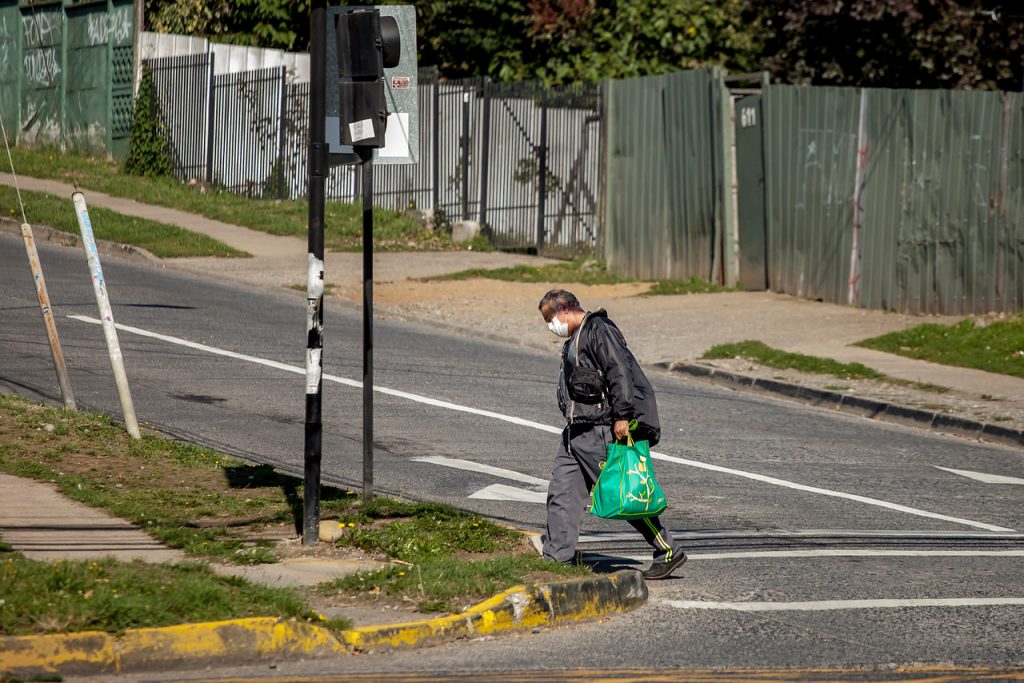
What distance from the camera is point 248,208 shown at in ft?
86.1

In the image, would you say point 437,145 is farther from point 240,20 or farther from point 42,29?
point 42,29

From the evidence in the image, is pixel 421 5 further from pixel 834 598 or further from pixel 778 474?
pixel 834 598

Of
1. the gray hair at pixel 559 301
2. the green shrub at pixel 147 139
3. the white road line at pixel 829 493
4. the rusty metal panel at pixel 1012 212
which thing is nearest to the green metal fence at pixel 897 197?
the rusty metal panel at pixel 1012 212

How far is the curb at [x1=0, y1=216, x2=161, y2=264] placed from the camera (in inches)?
834

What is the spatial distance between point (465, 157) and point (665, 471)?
14.9 meters

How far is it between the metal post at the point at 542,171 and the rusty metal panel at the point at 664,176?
1611mm

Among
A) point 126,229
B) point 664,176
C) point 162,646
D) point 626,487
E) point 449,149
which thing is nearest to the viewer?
point 162,646

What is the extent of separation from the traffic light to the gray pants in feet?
6.51

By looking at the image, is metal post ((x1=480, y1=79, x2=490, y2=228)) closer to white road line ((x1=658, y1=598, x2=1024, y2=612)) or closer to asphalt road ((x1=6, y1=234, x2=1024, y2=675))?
asphalt road ((x1=6, y1=234, x2=1024, y2=675))

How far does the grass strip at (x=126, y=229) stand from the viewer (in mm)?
21703

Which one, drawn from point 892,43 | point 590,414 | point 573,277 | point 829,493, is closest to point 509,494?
point 590,414

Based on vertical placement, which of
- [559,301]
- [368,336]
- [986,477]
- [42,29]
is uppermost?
[42,29]

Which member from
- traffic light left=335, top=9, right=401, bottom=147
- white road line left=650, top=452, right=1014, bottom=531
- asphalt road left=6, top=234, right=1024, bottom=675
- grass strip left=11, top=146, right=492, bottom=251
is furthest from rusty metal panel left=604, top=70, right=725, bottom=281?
traffic light left=335, top=9, right=401, bottom=147

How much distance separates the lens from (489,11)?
30.6 m
